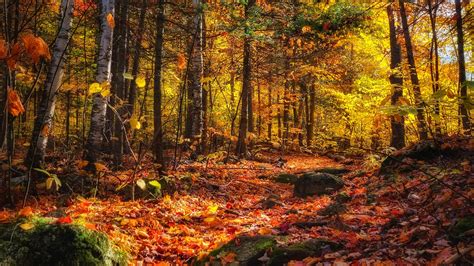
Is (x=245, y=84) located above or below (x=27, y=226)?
above

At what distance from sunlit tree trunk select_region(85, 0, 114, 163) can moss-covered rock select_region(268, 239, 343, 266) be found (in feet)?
18.9

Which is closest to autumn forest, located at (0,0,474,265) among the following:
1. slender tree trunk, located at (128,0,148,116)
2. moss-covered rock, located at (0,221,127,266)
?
moss-covered rock, located at (0,221,127,266)

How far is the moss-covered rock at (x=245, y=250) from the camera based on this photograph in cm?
421

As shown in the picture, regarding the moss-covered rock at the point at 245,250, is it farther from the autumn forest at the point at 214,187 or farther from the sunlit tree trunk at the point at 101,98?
the sunlit tree trunk at the point at 101,98

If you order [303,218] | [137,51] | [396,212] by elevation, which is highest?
[137,51]

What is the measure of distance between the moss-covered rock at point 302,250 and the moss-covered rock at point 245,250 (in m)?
0.23

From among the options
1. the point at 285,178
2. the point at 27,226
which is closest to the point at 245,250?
the point at 27,226

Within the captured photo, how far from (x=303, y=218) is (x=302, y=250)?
207cm

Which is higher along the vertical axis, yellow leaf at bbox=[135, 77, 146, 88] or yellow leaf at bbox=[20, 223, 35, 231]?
yellow leaf at bbox=[135, 77, 146, 88]

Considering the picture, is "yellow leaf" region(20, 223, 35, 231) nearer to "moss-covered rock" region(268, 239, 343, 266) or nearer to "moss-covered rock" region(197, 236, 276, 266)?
"moss-covered rock" region(197, 236, 276, 266)

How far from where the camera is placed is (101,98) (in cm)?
865

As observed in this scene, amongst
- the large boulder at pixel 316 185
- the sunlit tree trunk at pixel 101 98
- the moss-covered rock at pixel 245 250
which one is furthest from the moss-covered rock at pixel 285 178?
the moss-covered rock at pixel 245 250

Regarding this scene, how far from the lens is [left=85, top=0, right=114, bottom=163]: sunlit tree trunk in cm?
854

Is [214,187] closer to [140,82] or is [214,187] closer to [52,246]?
[140,82]
